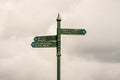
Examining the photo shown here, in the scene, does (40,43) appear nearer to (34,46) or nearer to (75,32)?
(34,46)

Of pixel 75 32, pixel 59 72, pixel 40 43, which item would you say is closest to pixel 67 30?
pixel 75 32

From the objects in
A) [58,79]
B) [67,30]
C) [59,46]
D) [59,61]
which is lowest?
[58,79]

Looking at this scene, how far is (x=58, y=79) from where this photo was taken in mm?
7734

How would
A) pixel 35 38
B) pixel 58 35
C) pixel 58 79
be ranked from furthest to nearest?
pixel 35 38 < pixel 58 35 < pixel 58 79

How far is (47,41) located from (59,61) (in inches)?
41.3

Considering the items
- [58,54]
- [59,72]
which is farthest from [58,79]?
[58,54]

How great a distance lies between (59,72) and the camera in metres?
7.78

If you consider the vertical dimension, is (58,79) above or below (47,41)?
below

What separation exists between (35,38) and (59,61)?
5.15ft

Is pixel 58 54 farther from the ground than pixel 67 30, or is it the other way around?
pixel 67 30

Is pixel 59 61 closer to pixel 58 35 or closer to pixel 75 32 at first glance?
pixel 58 35

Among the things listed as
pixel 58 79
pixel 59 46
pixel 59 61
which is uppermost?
pixel 59 46

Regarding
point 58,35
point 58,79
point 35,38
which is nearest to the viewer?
point 58,79

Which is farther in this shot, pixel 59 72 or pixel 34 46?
pixel 34 46
